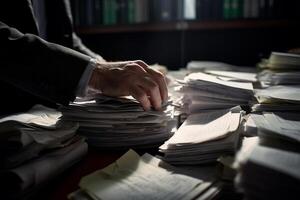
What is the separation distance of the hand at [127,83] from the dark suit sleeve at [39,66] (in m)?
0.07

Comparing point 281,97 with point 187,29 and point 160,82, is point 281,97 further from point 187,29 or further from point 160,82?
point 187,29

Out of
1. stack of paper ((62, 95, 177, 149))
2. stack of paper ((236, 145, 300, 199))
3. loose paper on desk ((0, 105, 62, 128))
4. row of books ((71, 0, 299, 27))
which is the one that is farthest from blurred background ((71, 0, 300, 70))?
stack of paper ((236, 145, 300, 199))

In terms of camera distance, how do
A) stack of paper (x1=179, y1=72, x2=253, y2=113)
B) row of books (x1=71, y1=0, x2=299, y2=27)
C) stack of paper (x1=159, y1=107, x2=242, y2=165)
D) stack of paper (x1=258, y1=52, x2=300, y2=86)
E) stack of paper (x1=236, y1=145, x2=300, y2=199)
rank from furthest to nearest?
1. row of books (x1=71, y1=0, x2=299, y2=27)
2. stack of paper (x1=258, y1=52, x2=300, y2=86)
3. stack of paper (x1=179, y1=72, x2=253, y2=113)
4. stack of paper (x1=159, y1=107, x2=242, y2=165)
5. stack of paper (x1=236, y1=145, x2=300, y2=199)

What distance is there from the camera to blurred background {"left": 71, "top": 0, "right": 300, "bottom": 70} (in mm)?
1937

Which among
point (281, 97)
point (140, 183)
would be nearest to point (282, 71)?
point (281, 97)

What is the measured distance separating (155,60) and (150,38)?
150 millimetres

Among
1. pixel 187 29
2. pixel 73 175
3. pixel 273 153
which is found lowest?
pixel 73 175

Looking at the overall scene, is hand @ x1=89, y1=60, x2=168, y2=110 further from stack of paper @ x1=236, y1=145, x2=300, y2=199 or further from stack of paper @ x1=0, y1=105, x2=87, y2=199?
stack of paper @ x1=236, y1=145, x2=300, y2=199

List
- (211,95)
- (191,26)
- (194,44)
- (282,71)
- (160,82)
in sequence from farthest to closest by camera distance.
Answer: (194,44), (191,26), (282,71), (211,95), (160,82)

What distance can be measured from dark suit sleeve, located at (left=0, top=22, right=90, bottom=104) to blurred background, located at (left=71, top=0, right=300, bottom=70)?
4.46 ft

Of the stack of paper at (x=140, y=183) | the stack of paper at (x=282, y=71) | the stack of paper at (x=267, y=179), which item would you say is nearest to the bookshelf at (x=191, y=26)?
the stack of paper at (x=282, y=71)

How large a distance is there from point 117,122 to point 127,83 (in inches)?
3.6

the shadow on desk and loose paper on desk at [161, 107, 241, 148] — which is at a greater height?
loose paper on desk at [161, 107, 241, 148]

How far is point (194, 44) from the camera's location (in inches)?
88.0
